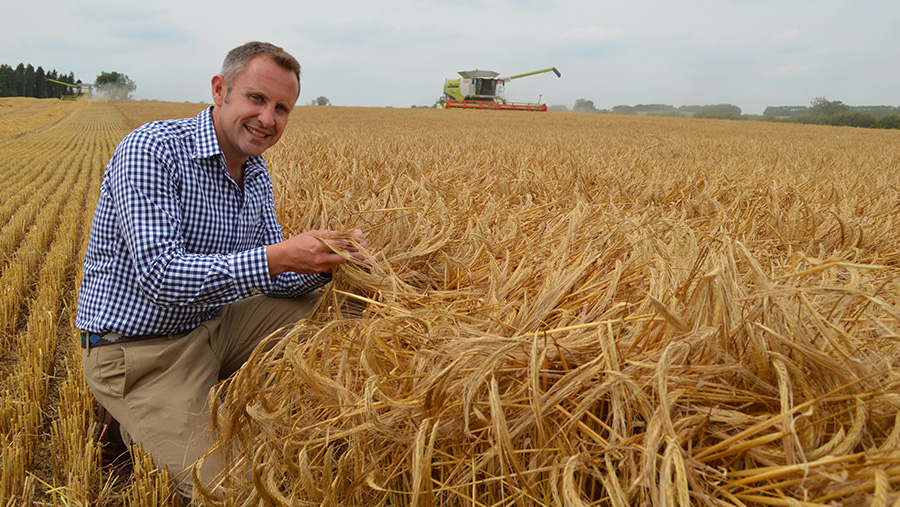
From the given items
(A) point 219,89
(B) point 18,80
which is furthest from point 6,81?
(A) point 219,89

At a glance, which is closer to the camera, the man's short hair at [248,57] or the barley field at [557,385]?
the barley field at [557,385]

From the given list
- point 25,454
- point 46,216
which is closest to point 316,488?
point 25,454

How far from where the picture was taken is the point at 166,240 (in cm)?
166

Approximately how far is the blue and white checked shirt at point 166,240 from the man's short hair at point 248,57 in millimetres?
170

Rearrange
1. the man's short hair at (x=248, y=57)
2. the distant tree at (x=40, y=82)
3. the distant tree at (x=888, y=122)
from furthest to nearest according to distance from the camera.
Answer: the distant tree at (x=40, y=82) → the distant tree at (x=888, y=122) → the man's short hair at (x=248, y=57)

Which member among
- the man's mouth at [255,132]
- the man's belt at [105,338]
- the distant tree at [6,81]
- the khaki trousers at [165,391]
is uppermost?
the distant tree at [6,81]

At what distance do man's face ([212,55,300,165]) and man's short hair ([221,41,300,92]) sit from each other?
0.05ft

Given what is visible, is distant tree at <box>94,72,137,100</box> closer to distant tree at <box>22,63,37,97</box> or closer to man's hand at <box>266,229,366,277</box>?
distant tree at <box>22,63,37,97</box>

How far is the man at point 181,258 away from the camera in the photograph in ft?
5.42

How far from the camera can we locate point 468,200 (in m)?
2.85

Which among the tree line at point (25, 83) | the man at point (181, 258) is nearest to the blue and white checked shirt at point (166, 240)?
the man at point (181, 258)

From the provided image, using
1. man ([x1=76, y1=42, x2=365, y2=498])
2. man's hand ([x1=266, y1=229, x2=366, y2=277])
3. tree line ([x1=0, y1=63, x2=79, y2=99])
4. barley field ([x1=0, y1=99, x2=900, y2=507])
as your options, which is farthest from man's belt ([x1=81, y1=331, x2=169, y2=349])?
tree line ([x1=0, y1=63, x2=79, y2=99])

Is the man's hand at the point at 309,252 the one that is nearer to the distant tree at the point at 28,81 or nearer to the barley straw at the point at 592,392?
the barley straw at the point at 592,392

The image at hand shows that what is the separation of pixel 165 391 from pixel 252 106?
3.33 ft
